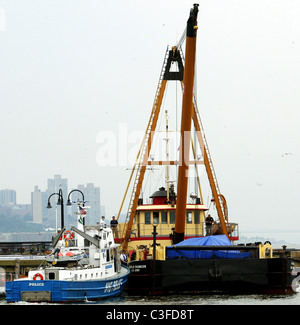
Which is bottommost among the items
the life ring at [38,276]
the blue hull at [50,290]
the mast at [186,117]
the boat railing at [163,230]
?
the blue hull at [50,290]

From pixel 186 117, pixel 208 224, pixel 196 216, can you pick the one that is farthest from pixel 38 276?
pixel 208 224

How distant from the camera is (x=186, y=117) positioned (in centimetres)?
4609

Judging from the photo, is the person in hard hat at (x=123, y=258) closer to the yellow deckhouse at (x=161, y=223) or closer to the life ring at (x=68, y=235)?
the yellow deckhouse at (x=161, y=223)

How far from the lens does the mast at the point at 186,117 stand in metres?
43.2

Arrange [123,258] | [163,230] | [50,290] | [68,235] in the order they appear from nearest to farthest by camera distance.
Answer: [50,290]
[68,235]
[123,258]
[163,230]

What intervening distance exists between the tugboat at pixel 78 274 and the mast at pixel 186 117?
221 inches

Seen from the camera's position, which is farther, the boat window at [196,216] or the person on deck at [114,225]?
the boat window at [196,216]

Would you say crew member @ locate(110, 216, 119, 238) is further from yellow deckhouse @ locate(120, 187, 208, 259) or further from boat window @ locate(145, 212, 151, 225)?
boat window @ locate(145, 212, 151, 225)

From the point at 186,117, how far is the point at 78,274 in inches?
527

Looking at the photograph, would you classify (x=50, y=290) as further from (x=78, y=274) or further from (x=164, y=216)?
(x=164, y=216)

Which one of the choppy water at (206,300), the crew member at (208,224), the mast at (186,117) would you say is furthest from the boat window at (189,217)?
the choppy water at (206,300)

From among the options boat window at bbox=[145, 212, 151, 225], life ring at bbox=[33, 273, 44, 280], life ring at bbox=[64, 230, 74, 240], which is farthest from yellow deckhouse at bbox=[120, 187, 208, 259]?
life ring at bbox=[33, 273, 44, 280]

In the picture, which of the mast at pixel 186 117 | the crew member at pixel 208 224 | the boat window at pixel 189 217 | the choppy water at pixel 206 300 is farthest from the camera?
the crew member at pixel 208 224

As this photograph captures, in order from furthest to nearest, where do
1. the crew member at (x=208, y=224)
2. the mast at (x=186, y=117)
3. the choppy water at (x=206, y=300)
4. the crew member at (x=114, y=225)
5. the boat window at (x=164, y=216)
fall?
the crew member at (x=208, y=224), the crew member at (x=114, y=225), the boat window at (x=164, y=216), the mast at (x=186, y=117), the choppy water at (x=206, y=300)
